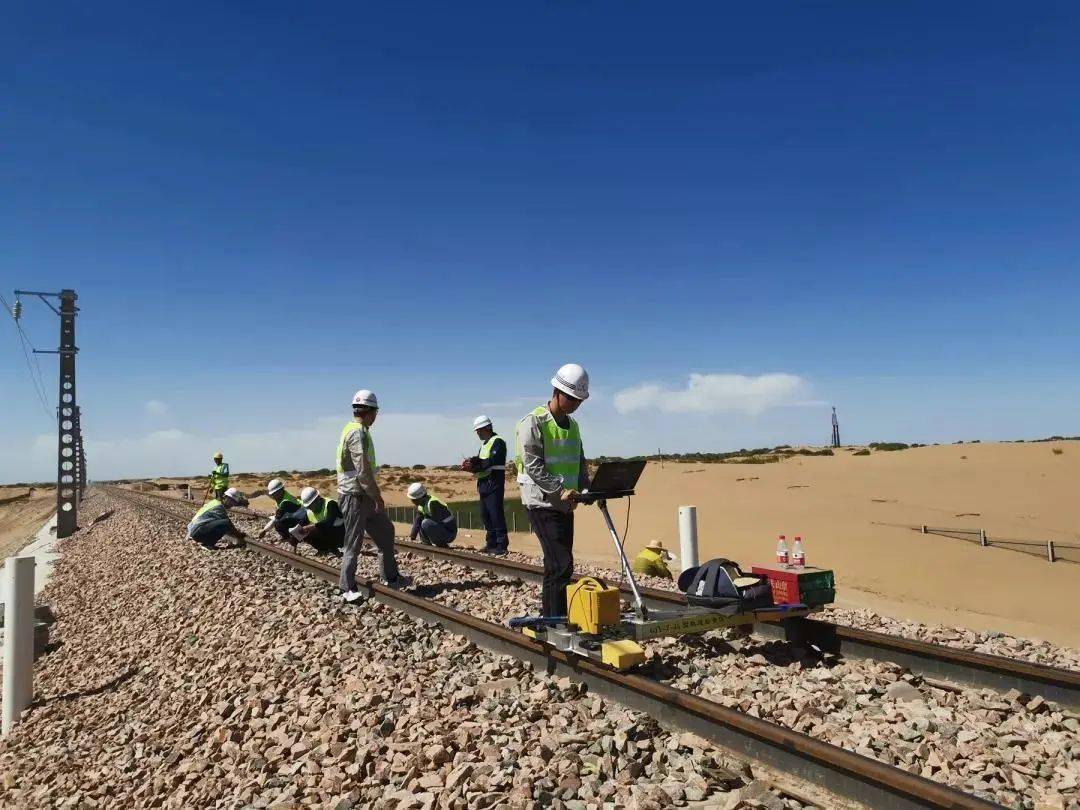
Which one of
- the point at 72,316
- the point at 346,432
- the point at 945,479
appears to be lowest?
the point at 945,479

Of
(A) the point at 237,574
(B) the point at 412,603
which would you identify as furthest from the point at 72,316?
(B) the point at 412,603

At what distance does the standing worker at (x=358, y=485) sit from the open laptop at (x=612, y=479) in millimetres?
3687

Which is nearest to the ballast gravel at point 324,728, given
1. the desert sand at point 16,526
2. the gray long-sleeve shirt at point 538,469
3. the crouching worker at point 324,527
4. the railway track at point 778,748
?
the railway track at point 778,748

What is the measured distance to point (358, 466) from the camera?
313 inches

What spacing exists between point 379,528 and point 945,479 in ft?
114

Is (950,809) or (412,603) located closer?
(950,809)

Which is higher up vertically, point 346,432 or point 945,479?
point 346,432

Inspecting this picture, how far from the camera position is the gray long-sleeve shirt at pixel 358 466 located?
7.96 metres

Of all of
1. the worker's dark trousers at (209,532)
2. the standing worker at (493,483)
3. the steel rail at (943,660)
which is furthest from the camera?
the worker's dark trousers at (209,532)

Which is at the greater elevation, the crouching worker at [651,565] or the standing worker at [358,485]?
the standing worker at [358,485]

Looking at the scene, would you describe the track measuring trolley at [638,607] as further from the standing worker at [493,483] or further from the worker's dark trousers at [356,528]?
the standing worker at [493,483]

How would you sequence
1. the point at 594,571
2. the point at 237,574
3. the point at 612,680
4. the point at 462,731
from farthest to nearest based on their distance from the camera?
the point at 594,571, the point at 237,574, the point at 612,680, the point at 462,731

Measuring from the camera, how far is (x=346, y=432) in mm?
8141

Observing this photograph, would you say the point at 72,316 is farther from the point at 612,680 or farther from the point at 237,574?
the point at 612,680
